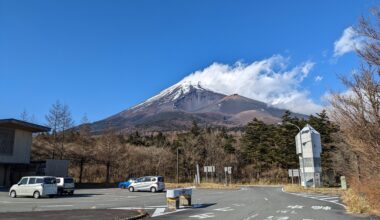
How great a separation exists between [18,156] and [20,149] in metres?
0.80

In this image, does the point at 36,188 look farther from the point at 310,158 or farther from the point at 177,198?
the point at 310,158

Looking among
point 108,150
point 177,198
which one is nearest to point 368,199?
point 177,198

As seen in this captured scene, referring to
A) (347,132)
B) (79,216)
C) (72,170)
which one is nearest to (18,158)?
(72,170)

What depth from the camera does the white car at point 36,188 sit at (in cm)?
2641

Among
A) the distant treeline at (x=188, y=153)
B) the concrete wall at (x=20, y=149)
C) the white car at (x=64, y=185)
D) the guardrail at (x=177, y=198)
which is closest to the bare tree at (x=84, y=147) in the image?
the distant treeline at (x=188, y=153)

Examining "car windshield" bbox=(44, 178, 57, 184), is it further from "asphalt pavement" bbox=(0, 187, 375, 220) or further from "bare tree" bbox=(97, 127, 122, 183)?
"bare tree" bbox=(97, 127, 122, 183)

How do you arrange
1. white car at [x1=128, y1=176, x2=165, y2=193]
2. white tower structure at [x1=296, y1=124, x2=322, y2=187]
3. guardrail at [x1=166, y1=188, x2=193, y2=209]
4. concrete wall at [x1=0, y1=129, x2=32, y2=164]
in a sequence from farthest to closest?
white tower structure at [x1=296, y1=124, x2=322, y2=187] < concrete wall at [x1=0, y1=129, x2=32, y2=164] < white car at [x1=128, y1=176, x2=165, y2=193] < guardrail at [x1=166, y1=188, x2=193, y2=209]

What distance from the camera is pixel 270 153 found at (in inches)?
2418

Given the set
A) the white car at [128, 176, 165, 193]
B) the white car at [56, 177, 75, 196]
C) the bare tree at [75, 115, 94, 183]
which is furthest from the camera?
the bare tree at [75, 115, 94, 183]

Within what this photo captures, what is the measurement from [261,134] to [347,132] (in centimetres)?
5187

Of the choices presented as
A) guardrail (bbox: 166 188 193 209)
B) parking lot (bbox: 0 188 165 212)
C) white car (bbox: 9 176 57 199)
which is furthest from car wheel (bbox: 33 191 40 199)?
guardrail (bbox: 166 188 193 209)

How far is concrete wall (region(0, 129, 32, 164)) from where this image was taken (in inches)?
1523

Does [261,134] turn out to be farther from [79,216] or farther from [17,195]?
[79,216]

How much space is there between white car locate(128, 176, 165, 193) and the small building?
1004 cm
